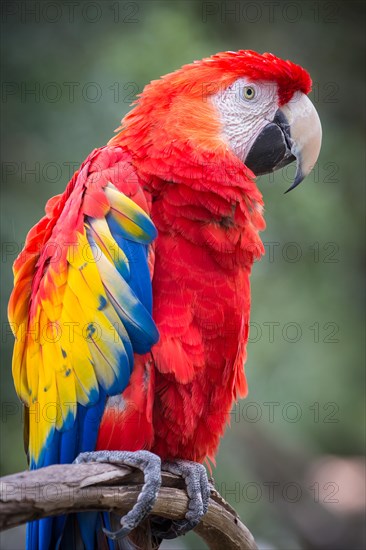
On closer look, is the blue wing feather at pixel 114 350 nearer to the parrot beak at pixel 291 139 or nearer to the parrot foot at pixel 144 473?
the parrot foot at pixel 144 473

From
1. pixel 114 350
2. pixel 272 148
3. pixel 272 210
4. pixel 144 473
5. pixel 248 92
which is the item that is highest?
pixel 248 92

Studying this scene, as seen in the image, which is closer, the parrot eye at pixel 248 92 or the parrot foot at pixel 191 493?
the parrot foot at pixel 191 493

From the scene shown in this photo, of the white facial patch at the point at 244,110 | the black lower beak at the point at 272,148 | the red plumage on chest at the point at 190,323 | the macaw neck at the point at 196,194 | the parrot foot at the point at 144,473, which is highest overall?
the white facial patch at the point at 244,110

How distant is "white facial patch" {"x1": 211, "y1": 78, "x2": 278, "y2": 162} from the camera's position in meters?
1.85

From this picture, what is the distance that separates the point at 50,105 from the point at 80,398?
Result: 215 cm

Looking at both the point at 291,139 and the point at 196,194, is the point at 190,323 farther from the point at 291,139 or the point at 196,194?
the point at 291,139

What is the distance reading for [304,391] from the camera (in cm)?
357

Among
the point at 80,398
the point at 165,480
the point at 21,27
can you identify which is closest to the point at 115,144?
the point at 80,398

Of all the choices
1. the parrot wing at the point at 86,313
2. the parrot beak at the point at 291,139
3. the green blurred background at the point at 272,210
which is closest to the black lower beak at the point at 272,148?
the parrot beak at the point at 291,139

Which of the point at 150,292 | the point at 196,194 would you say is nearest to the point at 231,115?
the point at 196,194

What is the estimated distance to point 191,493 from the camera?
167 centimetres

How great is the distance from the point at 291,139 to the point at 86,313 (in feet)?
2.52

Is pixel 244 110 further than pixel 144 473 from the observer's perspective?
Yes

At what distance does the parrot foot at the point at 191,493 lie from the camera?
1.64m
